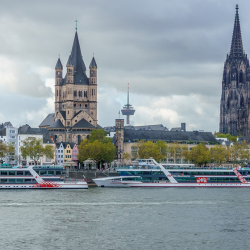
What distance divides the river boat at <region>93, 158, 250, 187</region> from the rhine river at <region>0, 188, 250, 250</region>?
48.6 ft

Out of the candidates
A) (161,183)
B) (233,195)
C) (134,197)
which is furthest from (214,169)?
(134,197)

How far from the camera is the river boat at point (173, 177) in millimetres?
120750

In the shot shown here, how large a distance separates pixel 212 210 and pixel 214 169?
143 ft

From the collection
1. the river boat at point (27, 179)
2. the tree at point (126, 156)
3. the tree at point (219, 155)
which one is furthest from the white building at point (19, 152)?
the river boat at point (27, 179)

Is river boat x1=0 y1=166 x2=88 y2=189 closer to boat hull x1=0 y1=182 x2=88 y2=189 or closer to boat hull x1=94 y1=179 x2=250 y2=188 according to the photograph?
boat hull x1=0 y1=182 x2=88 y2=189

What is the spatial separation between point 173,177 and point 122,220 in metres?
49.5

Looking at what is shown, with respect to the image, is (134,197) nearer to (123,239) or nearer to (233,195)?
(233,195)

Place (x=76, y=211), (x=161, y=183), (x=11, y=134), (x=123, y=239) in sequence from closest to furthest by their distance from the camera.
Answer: (x=123, y=239), (x=76, y=211), (x=161, y=183), (x=11, y=134)

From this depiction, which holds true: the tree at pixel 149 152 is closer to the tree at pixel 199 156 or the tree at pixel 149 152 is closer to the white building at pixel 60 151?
the tree at pixel 199 156

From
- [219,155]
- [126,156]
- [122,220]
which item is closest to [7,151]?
[126,156]

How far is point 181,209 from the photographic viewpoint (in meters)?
83.4

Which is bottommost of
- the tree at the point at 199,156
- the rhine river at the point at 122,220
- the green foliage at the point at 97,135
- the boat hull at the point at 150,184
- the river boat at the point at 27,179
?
the rhine river at the point at 122,220

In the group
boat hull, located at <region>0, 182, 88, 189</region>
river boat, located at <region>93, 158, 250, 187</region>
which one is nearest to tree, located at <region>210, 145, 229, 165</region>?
river boat, located at <region>93, 158, 250, 187</region>

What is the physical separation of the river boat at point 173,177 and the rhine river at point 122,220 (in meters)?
14.8
